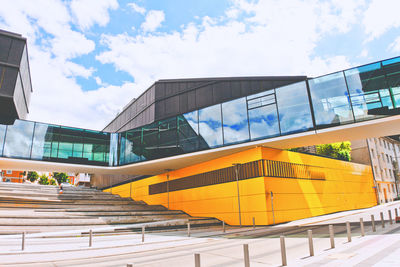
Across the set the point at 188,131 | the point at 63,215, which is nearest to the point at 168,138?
the point at 188,131

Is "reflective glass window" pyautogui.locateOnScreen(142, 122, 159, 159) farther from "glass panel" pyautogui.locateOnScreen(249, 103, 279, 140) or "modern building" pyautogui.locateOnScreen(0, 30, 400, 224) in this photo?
"glass panel" pyautogui.locateOnScreen(249, 103, 279, 140)

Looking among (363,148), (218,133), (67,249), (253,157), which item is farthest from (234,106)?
(363,148)

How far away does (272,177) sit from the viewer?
20109mm

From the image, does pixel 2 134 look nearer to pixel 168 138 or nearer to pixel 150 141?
pixel 150 141

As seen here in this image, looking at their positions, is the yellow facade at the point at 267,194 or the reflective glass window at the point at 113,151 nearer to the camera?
the yellow facade at the point at 267,194

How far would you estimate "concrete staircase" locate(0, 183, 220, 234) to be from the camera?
18.0 meters

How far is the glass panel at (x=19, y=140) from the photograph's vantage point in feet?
77.8

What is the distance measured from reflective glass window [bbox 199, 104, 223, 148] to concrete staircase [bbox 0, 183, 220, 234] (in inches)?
268

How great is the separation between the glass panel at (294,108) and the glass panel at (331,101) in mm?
597

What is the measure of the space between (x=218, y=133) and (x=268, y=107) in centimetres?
463

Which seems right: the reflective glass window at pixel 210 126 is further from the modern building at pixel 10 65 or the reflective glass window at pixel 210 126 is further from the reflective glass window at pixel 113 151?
the modern building at pixel 10 65

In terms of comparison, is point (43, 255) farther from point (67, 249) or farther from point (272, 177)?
point (272, 177)

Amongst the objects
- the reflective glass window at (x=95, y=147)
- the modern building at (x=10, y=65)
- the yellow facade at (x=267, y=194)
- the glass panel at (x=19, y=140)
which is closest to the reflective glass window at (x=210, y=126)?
the yellow facade at (x=267, y=194)

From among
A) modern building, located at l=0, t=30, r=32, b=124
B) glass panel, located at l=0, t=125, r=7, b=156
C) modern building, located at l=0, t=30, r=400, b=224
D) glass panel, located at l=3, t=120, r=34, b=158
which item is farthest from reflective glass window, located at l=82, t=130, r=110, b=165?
modern building, located at l=0, t=30, r=32, b=124
